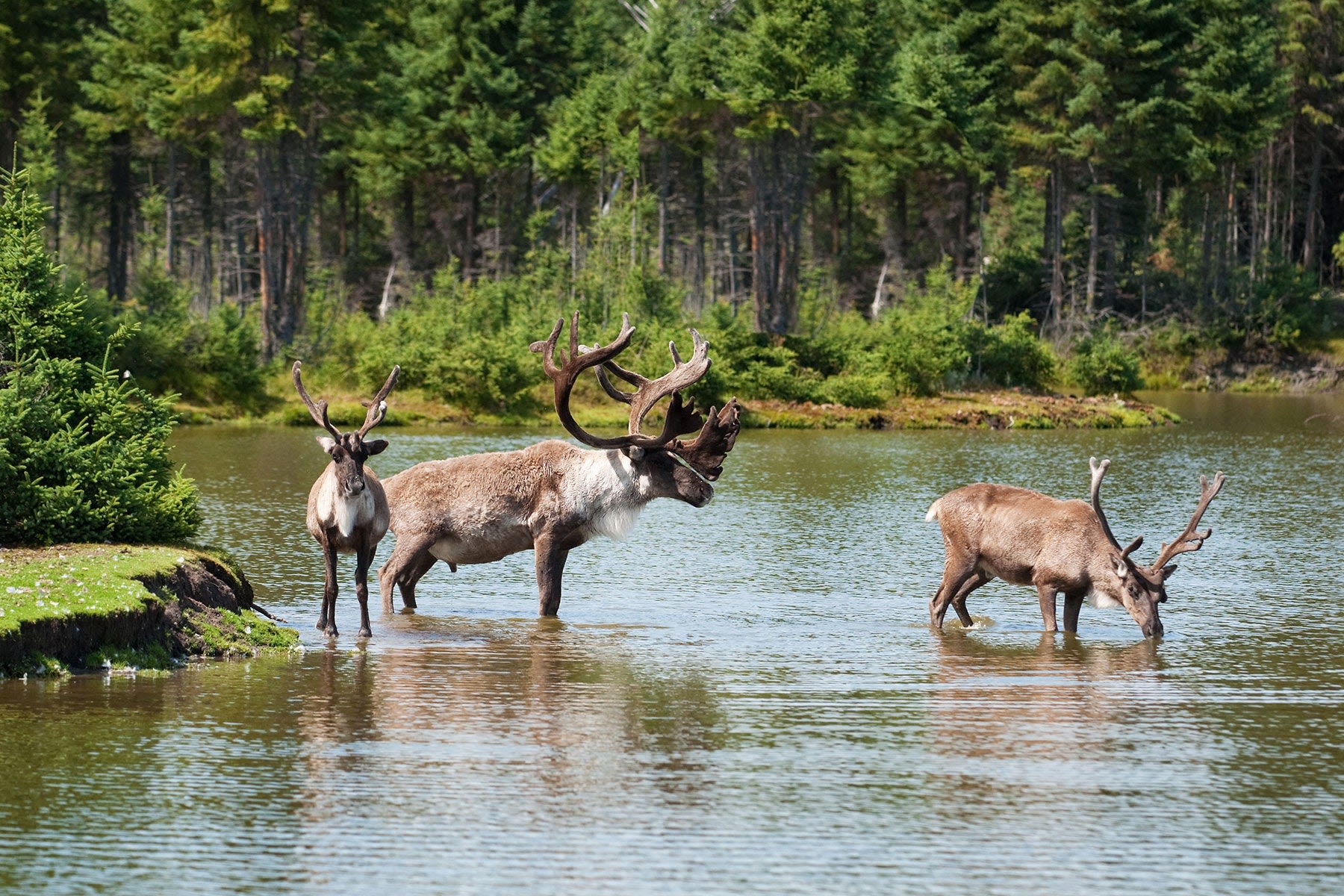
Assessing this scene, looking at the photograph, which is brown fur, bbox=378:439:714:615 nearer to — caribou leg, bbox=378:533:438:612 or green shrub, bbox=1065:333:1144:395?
caribou leg, bbox=378:533:438:612

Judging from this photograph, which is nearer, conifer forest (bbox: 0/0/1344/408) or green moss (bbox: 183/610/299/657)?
green moss (bbox: 183/610/299/657)

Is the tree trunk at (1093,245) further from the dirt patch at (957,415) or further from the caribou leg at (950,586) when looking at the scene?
the caribou leg at (950,586)

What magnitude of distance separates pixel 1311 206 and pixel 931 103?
25.6m

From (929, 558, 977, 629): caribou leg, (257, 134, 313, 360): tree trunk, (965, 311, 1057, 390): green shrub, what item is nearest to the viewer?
(929, 558, 977, 629): caribou leg

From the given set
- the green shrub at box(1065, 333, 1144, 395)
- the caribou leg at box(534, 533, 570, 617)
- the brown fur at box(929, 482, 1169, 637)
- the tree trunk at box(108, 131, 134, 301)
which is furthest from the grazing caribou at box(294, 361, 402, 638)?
the tree trunk at box(108, 131, 134, 301)

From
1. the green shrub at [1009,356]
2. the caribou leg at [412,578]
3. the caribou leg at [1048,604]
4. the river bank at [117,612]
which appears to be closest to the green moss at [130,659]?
the river bank at [117,612]

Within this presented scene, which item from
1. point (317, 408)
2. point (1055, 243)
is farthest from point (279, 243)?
point (317, 408)

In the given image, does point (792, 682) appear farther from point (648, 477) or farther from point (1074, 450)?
point (1074, 450)

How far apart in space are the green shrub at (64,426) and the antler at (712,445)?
450 cm

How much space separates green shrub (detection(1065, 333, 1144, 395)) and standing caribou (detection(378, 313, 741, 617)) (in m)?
39.1

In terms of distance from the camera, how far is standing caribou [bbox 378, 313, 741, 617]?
16.1 meters

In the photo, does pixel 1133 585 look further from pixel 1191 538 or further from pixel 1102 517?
pixel 1191 538

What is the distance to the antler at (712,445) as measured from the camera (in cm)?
1634

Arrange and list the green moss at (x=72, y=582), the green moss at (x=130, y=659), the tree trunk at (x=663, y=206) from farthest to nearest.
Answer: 1. the tree trunk at (x=663, y=206)
2. the green moss at (x=130, y=659)
3. the green moss at (x=72, y=582)
